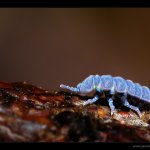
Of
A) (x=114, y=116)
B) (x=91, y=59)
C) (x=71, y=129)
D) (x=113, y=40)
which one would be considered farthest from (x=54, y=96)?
(x=113, y=40)

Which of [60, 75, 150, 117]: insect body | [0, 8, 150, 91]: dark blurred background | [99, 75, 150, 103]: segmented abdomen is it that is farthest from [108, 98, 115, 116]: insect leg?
[0, 8, 150, 91]: dark blurred background

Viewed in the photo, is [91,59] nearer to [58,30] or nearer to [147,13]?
[58,30]

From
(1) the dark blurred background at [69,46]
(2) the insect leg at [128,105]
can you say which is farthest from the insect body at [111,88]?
(1) the dark blurred background at [69,46]

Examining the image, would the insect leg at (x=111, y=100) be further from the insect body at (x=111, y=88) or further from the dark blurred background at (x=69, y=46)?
the dark blurred background at (x=69, y=46)

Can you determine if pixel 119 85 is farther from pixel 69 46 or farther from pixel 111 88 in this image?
pixel 69 46

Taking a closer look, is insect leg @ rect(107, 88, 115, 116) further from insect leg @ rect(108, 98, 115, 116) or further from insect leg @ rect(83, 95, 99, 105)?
insect leg @ rect(83, 95, 99, 105)

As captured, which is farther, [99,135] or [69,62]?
[69,62]

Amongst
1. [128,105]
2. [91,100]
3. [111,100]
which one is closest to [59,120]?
[91,100]
